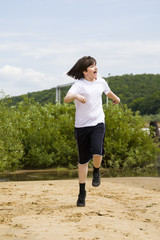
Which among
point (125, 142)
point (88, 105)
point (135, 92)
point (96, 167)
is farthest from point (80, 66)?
point (135, 92)

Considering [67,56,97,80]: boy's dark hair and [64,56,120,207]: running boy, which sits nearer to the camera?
[64,56,120,207]: running boy

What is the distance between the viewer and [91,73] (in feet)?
19.1

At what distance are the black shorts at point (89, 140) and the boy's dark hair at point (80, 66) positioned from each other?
768mm

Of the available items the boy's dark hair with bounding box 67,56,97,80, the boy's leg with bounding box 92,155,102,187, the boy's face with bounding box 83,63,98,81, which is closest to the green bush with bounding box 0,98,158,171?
the boy's leg with bounding box 92,155,102,187

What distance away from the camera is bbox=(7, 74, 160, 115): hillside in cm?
6506

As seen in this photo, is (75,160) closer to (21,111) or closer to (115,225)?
(21,111)

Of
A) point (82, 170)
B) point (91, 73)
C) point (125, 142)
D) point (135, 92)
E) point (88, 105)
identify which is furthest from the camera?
point (135, 92)

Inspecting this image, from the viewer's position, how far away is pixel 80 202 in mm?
5988

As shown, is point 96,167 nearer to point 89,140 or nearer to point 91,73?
point 89,140

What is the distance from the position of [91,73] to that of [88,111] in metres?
0.56

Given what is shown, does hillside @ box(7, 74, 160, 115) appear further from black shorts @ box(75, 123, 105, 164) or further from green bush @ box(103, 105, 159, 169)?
black shorts @ box(75, 123, 105, 164)

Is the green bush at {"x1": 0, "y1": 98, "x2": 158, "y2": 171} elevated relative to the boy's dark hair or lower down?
lower down

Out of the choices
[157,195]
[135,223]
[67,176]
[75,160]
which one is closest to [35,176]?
[67,176]

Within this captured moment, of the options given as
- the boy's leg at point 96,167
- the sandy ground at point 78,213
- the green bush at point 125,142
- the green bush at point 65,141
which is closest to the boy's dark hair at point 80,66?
the boy's leg at point 96,167
